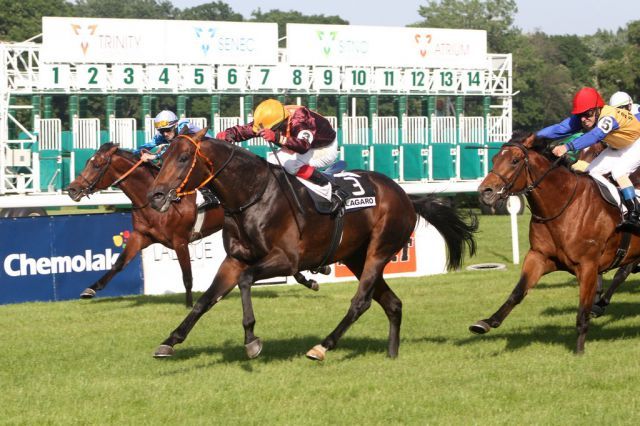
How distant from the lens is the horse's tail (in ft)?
32.2

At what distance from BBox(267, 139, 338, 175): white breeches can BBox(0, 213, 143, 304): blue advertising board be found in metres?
5.97

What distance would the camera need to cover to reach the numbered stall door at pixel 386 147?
29312 millimetres

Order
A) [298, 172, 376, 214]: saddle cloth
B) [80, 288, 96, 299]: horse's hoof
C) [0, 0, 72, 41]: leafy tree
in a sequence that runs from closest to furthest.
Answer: [298, 172, 376, 214]: saddle cloth, [80, 288, 96, 299]: horse's hoof, [0, 0, 72, 41]: leafy tree

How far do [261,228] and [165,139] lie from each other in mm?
4511

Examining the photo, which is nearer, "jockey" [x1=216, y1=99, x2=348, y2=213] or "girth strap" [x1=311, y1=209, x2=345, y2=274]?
"jockey" [x1=216, y1=99, x2=348, y2=213]

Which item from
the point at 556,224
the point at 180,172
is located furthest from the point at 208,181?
the point at 556,224

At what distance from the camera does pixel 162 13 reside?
115 m

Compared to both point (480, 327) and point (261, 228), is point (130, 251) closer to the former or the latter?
point (261, 228)

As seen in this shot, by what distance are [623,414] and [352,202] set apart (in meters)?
3.03

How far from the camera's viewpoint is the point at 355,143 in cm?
2936

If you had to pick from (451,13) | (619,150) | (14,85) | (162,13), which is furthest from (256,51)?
(162,13)

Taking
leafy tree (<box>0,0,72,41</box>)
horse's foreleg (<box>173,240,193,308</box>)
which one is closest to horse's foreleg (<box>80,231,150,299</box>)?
horse's foreleg (<box>173,240,193,308</box>)

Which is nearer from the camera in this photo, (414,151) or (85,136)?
(85,136)

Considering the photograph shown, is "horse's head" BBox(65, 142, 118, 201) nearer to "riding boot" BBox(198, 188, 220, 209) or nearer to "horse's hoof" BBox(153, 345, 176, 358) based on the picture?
"riding boot" BBox(198, 188, 220, 209)
